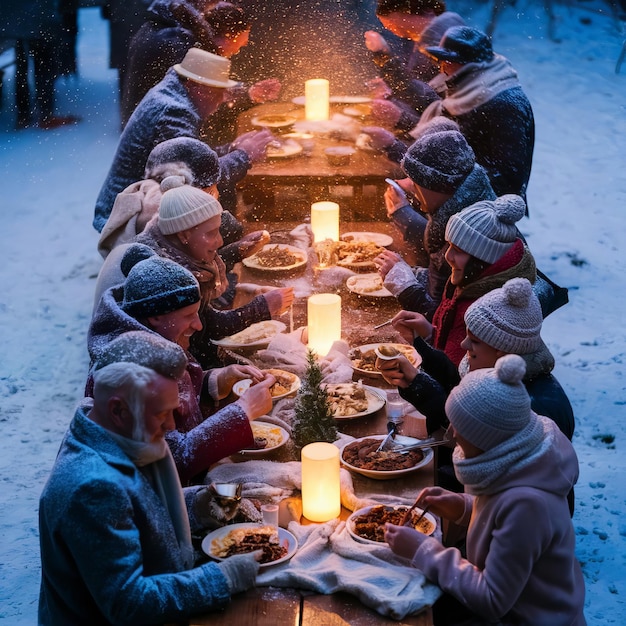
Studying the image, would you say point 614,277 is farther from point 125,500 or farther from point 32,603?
point 125,500

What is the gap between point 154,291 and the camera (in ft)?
10.2

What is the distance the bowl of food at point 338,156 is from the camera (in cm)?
661

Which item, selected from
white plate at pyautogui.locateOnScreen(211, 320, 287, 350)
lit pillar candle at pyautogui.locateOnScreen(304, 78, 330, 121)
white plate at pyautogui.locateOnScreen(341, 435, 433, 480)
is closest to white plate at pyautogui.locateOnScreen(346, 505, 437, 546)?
white plate at pyautogui.locateOnScreen(341, 435, 433, 480)

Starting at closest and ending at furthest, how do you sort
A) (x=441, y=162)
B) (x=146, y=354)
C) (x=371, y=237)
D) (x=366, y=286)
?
1. (x=146, y=354)
2. (x=441, y=162)
3. (x=366, y=286)
4. (x=371, y=237)

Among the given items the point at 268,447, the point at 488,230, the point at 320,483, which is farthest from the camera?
the point at 488,230

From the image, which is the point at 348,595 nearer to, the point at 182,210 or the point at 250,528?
the point at 250,528

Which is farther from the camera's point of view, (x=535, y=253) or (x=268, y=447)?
(x=535, y=253)

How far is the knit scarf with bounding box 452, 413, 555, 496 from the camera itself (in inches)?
101

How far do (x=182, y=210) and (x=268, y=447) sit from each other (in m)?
1.15

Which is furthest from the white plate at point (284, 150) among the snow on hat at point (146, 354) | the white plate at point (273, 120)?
the snow on hat at point (146, 354)

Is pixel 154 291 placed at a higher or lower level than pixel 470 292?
higher

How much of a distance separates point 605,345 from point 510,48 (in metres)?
8.30

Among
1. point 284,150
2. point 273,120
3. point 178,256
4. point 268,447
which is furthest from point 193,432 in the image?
point 273,120

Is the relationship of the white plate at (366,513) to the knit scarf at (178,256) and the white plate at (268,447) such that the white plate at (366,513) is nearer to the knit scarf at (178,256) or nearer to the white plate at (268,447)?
the white plate at (268,447)
